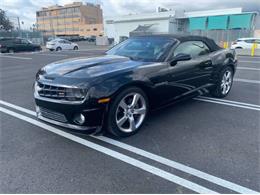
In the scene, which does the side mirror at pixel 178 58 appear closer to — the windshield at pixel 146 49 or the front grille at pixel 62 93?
the windshield at pixel 146 49

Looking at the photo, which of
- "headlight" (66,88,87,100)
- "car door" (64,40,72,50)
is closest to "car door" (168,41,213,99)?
"headlight" (66,88,87,100)

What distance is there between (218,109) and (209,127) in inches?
40.9

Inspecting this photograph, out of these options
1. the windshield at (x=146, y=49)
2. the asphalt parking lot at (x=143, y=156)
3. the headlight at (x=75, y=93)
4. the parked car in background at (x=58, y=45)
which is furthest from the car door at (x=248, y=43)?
the headlight at (x=75, y=93)

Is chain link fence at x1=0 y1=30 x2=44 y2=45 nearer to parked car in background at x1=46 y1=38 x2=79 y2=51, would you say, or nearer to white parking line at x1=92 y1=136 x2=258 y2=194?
parked car in background at x1=46 y1=38 x2=79 y2=51

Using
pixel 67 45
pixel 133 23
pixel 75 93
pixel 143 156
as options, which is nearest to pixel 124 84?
pixel 75 93

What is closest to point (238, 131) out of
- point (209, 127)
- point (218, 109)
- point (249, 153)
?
point (209, 127)

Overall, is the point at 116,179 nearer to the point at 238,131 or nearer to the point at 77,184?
the point at 77,184

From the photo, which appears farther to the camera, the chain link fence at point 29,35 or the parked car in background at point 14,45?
the chain link fence at point 29,35

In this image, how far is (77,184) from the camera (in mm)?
2312

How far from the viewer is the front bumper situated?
2.83 metres

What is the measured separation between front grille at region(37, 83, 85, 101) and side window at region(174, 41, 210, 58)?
1958mm

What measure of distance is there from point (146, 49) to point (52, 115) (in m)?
2.08

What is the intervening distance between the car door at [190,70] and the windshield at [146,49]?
8.5 inches

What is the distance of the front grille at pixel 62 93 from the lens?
2822 mm
